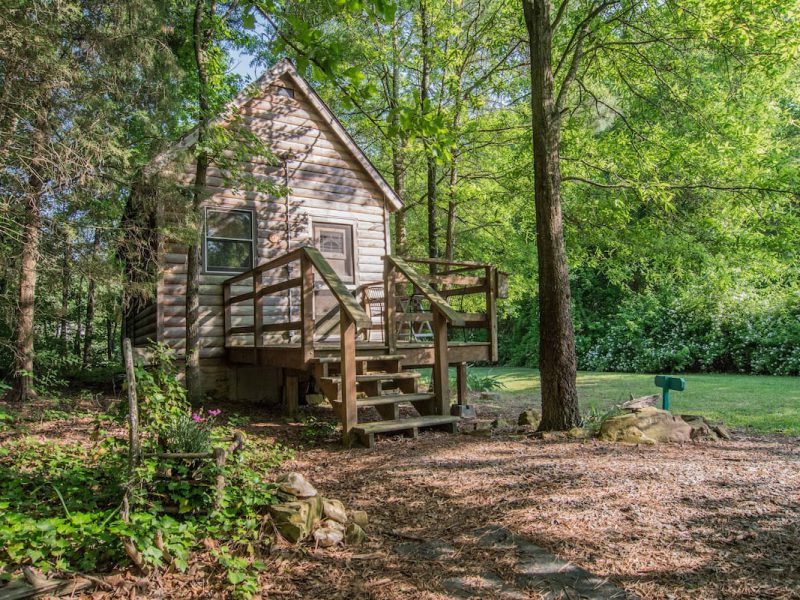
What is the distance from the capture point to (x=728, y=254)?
10.2 m

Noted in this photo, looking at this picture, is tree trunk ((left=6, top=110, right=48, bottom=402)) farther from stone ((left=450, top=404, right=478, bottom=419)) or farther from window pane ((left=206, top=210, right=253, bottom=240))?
stone ((left=450, top=404, right=478, bottom=419))

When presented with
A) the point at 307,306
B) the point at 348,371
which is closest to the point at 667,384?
the point at 348,371

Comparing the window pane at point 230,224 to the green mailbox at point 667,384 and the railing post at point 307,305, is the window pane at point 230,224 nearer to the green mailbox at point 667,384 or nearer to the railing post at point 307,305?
the railing post at point 307,305

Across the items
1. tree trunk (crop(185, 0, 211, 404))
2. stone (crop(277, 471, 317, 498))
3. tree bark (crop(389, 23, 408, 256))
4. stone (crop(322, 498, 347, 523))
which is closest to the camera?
stone (crop(322, 498, 347, 523))

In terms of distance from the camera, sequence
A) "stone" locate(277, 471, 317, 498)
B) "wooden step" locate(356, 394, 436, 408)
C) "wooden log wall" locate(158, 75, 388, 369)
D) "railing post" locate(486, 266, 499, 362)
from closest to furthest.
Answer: "stone" locate(277, 471, 317, 498) → "wooden step" locate(356, 394, 436, 408) → "railing post" locate(486, 266, 499, 362) → "wooden log wall" locate(158, 75, 388, 369)

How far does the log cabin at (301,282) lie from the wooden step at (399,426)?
14mm

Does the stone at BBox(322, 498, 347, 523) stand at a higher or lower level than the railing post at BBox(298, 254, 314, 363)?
lower

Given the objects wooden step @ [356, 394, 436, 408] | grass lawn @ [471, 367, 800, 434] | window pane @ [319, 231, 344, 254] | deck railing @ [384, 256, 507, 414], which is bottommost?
grass lawn @ [471, 367, 800, 434]

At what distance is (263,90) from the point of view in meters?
9.59

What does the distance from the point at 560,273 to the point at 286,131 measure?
5.79m

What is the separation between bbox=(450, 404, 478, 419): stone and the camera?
7.38 m

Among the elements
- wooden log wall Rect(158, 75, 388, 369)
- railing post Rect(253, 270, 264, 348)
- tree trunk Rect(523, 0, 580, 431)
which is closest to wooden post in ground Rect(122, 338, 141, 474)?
tree trunk Rect(523, 0, 580, 431)

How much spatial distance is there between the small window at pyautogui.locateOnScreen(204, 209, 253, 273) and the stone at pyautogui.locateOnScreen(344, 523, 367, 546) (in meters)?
6.49

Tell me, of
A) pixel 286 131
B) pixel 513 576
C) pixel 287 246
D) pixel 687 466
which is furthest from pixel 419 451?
pixel 286 131
